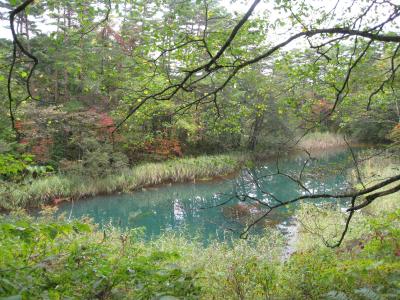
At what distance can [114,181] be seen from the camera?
12398 mm

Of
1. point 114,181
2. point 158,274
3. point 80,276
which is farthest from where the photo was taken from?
point 114,181

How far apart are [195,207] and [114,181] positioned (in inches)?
131

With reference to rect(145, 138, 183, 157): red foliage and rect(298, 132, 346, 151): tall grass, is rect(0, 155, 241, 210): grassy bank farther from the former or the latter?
rect(298, 132, 346, 151): tall grass

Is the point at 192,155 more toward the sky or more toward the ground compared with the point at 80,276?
more toward the ground

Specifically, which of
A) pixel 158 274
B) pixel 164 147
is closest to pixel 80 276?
pixel 158 274

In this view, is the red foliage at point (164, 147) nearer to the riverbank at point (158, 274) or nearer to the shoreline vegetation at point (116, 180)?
the shoreline vegetation at point (116, 180)

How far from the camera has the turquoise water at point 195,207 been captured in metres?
8.44

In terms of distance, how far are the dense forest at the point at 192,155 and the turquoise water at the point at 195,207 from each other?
0.10 meters

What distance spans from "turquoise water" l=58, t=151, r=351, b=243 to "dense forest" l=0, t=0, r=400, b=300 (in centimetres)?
10

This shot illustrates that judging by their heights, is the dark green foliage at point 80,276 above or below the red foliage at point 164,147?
above

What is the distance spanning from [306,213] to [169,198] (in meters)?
5.91

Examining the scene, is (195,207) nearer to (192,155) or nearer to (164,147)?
(164,147)

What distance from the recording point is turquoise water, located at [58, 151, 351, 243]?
8.44m

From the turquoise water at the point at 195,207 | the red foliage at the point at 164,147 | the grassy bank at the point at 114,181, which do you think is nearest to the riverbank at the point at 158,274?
the turquoise water at the point at 195,207
